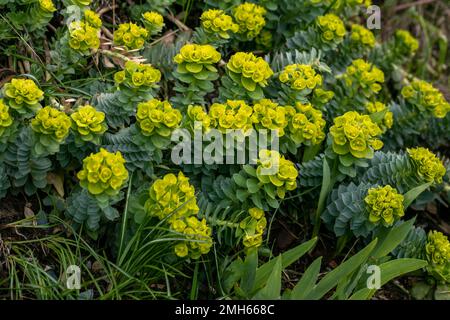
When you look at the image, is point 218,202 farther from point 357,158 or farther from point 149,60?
point 149,60

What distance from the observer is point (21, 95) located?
7.72 feet

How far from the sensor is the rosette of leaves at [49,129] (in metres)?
2.29

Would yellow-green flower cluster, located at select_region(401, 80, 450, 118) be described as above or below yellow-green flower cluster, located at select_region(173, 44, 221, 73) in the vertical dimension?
below

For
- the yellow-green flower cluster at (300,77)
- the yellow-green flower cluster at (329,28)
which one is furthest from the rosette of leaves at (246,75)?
the yellow-green flower cluster at (329,28)

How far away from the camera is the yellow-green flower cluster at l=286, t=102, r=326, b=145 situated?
270cm

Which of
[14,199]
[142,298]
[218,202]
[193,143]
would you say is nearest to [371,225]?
[218,202]

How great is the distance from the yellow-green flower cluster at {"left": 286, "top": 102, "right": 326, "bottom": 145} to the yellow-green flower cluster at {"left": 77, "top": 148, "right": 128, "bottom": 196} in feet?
2.66

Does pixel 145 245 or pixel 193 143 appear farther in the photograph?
pixel 193 143

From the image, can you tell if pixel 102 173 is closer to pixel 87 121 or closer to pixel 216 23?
pixel 87 121

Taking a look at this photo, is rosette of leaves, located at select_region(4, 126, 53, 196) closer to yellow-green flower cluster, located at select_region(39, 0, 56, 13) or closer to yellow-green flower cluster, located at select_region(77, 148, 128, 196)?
yellow-green flower cluster, located at select_region(77, 148, 128, 196)

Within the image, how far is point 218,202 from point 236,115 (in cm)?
40

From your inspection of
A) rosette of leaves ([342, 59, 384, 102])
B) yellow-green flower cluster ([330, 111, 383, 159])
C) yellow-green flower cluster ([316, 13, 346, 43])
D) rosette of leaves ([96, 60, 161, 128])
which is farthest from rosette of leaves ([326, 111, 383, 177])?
rosette of leaves ([96, 60, 161, 128])

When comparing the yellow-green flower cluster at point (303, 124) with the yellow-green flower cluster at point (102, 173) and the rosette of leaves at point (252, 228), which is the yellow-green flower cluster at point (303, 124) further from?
the yellow-green flower cluster at point (102, 173)

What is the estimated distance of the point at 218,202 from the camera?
2.64 m
